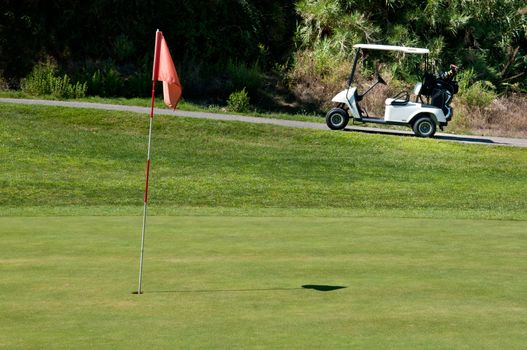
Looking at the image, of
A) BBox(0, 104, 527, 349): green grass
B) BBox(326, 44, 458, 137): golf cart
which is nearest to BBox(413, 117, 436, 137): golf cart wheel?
BBox(326, 44, 458, 137): golf cart

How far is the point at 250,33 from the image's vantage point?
35156mm

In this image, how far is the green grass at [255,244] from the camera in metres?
7.36

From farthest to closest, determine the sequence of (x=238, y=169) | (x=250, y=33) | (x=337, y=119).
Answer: (x=250, y=33), (x=337, y=119), (x=238, y=169)

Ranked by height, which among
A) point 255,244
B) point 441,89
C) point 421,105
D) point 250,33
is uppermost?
point 250,33

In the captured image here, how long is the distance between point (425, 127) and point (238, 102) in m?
5.71

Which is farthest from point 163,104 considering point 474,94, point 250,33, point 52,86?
point 474,94

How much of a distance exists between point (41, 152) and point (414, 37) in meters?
14.9

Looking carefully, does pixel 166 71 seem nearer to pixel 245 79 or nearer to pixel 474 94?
pixel 245 79

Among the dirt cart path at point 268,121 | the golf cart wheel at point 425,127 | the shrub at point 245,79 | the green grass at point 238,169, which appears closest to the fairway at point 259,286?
the green grass at point 238,169

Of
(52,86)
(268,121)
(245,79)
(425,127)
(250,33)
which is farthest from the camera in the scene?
(250,33)

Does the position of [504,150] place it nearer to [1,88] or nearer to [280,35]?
[280,35]

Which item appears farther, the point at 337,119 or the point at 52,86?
the point at 52,86

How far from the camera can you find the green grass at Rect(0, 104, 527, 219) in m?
18.4

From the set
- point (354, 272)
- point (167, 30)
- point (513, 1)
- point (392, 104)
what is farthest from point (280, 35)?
point (354, 272)
